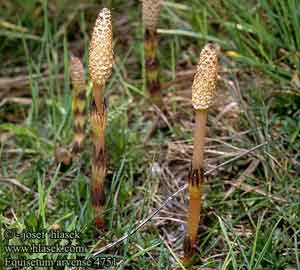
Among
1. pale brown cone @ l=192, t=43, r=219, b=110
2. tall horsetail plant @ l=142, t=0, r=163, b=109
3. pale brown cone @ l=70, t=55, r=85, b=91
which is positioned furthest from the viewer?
tall horsetail plant @ l=142, t=0, r=163, b=109

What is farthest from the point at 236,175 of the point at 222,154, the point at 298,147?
the point at 298,147

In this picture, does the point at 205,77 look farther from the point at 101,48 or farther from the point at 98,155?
the point at 98,155

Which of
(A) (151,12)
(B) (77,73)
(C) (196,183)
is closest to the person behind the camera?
(C) (196,183)

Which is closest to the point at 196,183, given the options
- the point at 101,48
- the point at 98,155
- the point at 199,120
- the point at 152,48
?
the point at 199,120

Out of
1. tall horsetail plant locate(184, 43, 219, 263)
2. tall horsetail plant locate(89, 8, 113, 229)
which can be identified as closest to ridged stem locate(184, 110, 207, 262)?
tall horsetail plant locate(184, 43, 219, 263)

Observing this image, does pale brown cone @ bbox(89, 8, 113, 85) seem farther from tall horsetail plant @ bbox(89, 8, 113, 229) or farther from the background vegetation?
the background vegetation

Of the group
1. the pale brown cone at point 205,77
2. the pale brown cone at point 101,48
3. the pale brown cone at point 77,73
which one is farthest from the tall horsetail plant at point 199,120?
the pale brown cone at point 77,73

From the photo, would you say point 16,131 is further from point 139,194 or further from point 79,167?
point 139,194
